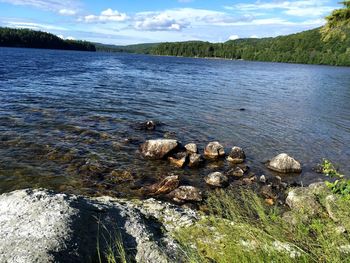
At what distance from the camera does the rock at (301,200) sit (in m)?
11.1

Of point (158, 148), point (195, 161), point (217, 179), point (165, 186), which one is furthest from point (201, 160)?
point (165, 186)

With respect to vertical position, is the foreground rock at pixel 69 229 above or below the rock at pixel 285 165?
above

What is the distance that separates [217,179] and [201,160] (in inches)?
96.0

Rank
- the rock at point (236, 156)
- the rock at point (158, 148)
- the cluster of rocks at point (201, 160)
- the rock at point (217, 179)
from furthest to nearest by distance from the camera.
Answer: the rock at point (236, 156), the rock at point (158, 148), the rock at point (217, 179), the cluster of rocks at point (201, 160)

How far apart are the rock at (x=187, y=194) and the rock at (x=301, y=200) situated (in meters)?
3.35

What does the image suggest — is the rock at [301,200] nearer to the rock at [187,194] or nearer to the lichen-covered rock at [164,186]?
the rock at [187,194]

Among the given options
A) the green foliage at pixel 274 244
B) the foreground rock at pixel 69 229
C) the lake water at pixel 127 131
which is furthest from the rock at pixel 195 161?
the green foliage at pixel 274 244

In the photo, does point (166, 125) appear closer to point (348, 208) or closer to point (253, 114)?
point (253, 114)

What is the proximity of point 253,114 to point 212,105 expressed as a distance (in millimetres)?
4456

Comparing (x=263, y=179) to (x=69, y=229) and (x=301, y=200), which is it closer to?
(x=301, y=200)

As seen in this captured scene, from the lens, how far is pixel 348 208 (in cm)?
591

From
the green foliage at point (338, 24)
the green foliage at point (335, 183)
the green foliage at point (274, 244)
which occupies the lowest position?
the green foliage at point (274, 244)

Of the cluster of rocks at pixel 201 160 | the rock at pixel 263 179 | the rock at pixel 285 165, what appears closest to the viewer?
the cluster of rocks at pixel 201 160

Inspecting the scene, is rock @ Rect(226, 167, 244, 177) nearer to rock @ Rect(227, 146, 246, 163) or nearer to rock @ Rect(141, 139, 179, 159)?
rock @ Rect(227, 146, 246, 163)
